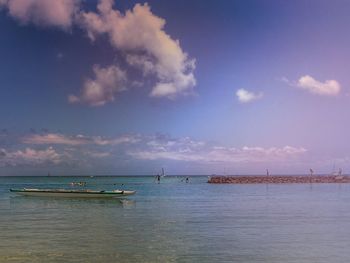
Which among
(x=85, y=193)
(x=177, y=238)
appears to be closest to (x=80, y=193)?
(x=85, y=193)

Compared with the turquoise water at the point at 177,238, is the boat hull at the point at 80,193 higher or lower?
higher

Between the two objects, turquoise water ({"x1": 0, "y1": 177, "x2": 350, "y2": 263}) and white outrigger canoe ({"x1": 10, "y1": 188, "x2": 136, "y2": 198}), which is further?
white outrigger canoe ({"x1": 10, "y1": 188, "x2": 136, "y2": 198})

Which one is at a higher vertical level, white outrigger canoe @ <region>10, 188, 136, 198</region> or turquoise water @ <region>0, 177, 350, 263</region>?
white outrigger canoe @ <region>10, 188, 136, 198</region>

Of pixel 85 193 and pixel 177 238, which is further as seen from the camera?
pixel 85 193

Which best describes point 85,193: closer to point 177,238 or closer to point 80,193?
point 80,193

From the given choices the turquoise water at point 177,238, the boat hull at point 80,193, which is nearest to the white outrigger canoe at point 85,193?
the boat hull at point 80,193

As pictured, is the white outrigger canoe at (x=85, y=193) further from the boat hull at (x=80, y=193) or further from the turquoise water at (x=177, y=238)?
the turquoise water at (x=177, y=238)

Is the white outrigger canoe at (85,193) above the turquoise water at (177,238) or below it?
above

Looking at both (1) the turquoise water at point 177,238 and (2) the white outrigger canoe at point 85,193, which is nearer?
(1) the turquoise water at point 177,238

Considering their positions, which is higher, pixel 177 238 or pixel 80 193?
pixel 80 193

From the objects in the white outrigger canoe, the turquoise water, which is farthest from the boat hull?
the turquoise water

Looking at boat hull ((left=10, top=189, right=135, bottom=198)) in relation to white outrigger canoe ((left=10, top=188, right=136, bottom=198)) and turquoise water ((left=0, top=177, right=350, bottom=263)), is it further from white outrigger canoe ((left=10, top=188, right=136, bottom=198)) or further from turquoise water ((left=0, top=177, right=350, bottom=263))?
turquoise water ((left=0, top=177, right=350, bottom=263))

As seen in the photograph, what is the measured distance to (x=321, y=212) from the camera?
38719 mm

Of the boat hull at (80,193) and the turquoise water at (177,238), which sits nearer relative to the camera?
the turquoise water at (177,238)
